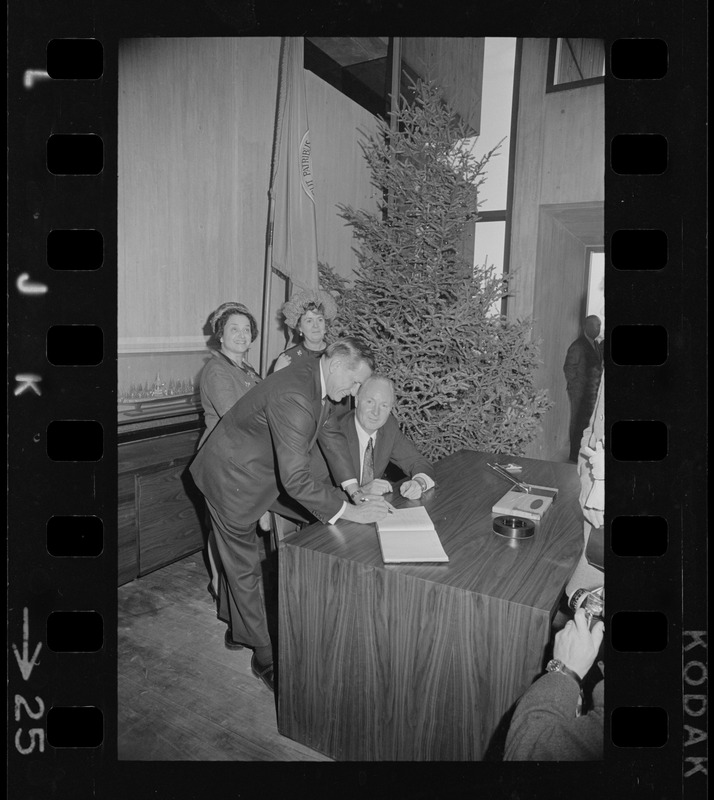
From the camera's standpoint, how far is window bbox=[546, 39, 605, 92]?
314 centimetres

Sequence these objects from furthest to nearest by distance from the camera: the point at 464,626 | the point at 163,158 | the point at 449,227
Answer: the point at 163,158 → the point at 449,227 → the point at 464,626

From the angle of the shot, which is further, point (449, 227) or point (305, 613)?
→ point (449, 227)

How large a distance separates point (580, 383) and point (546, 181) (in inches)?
57.8

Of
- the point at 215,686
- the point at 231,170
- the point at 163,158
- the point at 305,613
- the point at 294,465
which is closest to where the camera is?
the point at 305,613

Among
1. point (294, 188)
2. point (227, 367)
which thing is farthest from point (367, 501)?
point (294, 188)

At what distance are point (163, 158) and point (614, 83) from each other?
2.91m

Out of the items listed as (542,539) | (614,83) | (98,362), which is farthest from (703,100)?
(98,362)

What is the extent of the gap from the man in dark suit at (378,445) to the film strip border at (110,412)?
1068 millimetres

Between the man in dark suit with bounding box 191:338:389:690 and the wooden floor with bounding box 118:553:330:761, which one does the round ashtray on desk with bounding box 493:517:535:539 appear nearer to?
the man in dark suit with bounding box 191:338:389:690

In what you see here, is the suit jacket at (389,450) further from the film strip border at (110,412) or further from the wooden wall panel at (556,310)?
the film strip border at (110,412)

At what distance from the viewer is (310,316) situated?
3.12 m

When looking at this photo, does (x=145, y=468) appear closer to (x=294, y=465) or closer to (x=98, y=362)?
(x=294, y=465)

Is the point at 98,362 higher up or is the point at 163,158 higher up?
the point at 163,158

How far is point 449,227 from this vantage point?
3.12 meters
